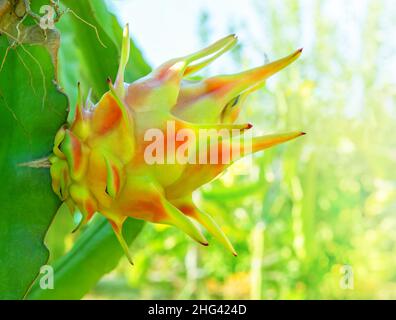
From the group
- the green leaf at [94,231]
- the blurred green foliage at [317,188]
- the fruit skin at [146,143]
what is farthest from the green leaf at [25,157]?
the blurred green foliage at [317,188]

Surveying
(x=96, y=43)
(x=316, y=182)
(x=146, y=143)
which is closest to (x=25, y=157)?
(x=146, y=143)

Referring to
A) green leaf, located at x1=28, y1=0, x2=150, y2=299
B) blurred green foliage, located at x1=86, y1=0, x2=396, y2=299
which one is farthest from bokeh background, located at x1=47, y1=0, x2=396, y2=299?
green leaf, located at x1=28, y1=0, x2=150, y2=299

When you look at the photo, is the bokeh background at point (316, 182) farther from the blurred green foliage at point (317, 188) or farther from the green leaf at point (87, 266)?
the green leaf at point (87, 266)

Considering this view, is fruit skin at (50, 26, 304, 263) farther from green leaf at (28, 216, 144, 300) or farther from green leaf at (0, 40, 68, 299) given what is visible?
green leaf at (28, 216, 144, 300)
